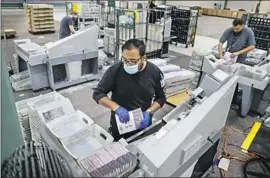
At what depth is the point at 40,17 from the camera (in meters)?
8.84

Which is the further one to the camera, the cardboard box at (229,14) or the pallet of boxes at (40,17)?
the cardboard box at (229,14)

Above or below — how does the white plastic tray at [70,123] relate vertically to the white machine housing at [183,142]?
below

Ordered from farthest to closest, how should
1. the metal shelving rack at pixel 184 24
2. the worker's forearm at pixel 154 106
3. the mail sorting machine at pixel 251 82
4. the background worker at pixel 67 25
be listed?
1. the metal shelving rack at pixel 184 24
2. the background worker at pixel 67 25
3. the mail sorting machine at pixel 251 82
4. the worker's forearm at pixel 154 106

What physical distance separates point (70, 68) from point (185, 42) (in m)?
4.77

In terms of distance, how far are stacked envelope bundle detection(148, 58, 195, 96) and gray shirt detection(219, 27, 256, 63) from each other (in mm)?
887

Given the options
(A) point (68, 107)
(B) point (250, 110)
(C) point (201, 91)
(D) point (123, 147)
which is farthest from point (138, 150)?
(B) point (250, 110)

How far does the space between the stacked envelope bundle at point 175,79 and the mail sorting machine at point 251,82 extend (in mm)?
891

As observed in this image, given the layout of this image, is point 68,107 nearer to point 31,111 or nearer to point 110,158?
point 31,111

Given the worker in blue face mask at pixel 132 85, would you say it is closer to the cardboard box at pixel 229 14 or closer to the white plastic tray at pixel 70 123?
the white plastic tray at pixel 70 123

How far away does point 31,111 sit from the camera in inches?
95.4

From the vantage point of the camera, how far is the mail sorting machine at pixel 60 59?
151 inches

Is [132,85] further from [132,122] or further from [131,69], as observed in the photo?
[132,122]

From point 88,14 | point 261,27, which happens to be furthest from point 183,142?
point 88,14

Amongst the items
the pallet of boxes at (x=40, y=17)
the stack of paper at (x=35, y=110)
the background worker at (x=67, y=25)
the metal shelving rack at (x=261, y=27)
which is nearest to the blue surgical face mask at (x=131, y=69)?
the stack of paper at (x=35, y=110)
